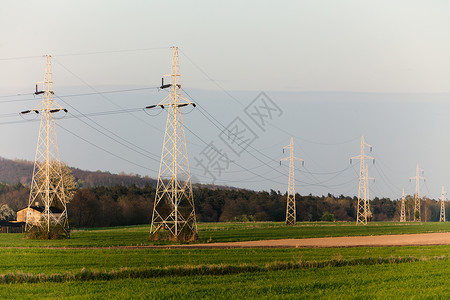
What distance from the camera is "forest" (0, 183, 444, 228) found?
430 ft

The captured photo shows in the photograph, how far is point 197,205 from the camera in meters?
159

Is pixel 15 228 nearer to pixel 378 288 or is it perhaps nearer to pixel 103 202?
pixel 103 202

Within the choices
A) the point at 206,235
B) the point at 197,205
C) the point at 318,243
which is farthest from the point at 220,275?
the point at 197,205

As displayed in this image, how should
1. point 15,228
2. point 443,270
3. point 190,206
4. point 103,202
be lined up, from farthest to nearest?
point 103,202 → point 15,228 → point 190,206 → point 443,270

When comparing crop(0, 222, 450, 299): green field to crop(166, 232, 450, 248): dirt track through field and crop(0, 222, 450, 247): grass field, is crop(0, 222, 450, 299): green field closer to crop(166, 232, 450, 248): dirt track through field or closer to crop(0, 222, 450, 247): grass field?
crop(166, 232, 450, 248): dirt track through field

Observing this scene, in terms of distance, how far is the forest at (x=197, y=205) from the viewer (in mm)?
131125

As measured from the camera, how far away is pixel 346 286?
27.3m

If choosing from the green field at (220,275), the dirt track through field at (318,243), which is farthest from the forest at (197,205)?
the green field at (220,275)

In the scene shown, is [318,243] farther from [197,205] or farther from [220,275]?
[197,205]

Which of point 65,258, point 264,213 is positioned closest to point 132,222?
point 264,213

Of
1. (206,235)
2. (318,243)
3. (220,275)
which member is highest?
(220,275)

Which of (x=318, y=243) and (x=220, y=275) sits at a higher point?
(x=220, y=275)

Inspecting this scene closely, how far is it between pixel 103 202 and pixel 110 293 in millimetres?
117103

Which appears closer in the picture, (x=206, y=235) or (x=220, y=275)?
(x=220, y=275)
